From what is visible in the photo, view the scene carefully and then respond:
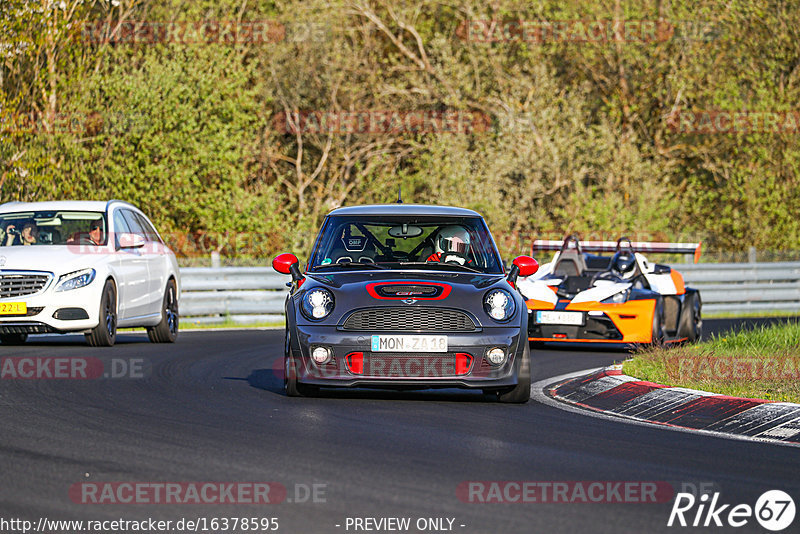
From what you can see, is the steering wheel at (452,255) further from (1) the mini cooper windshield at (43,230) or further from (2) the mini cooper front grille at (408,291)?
(1) the mini cooper windshield at (43,230)

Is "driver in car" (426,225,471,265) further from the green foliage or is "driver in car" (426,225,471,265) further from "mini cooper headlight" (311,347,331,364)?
the green foliage

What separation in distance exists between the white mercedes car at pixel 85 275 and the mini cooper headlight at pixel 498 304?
629 centimetres

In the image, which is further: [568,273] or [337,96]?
[337,96]

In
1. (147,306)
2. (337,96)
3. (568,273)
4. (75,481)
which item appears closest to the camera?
(75,481)

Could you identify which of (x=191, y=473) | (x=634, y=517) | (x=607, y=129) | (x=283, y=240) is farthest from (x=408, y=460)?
(x=607, y=129)

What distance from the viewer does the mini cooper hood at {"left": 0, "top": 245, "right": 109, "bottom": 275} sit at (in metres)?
14.9

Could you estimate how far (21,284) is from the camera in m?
14.8

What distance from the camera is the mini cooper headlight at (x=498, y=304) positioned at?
10.1m

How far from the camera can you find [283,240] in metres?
29.6

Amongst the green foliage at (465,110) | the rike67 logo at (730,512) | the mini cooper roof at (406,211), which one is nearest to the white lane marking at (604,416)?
the mini cooper roof at (406,211)

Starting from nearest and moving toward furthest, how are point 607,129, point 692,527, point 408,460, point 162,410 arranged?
point 692,527
point 408,460
point 162,410
point 607,129

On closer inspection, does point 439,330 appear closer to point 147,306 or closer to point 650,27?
point 147,306

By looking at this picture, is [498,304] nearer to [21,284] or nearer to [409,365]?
[409,365]

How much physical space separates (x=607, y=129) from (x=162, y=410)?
2684 cm
